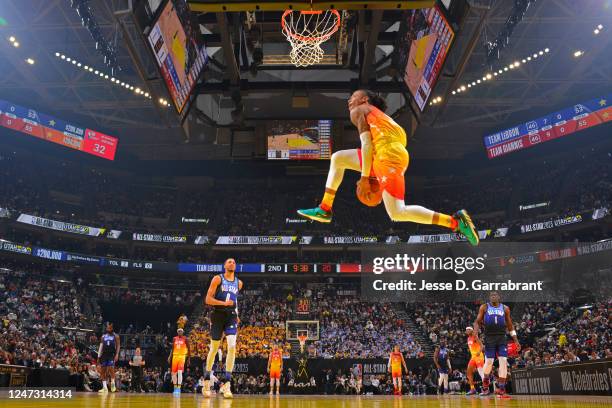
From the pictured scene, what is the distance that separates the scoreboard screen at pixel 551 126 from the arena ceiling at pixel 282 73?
998 mm

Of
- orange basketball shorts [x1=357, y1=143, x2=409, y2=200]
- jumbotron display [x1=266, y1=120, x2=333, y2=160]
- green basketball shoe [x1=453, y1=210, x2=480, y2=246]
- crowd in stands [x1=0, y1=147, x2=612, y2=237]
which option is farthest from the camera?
crowd in stands [x1=0, y1=147, x2=612, y2=237]

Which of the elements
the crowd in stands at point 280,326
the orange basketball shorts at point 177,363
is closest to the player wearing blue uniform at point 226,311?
the orange basketball shorts at point 177,363

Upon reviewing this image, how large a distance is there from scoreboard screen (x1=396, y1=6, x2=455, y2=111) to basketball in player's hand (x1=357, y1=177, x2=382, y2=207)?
784 cm

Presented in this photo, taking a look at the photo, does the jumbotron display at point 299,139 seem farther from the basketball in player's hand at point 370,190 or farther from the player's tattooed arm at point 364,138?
the basketball in player's hand at point 370,190

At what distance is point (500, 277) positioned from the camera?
35.4m

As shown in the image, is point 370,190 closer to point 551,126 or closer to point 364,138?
point 364,138

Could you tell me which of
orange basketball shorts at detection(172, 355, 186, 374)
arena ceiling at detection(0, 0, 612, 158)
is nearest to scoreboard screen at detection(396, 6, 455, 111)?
arena ceiling at detection(0, 0, 612, 158)

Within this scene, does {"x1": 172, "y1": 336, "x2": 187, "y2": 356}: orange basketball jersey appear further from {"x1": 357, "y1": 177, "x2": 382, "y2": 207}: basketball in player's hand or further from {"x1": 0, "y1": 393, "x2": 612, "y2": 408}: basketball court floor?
{"x1": 357, "y1": 177, "x2": 382, "y2": 207}: basketball in player's hand

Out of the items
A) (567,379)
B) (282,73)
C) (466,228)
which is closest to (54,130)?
(282,73)

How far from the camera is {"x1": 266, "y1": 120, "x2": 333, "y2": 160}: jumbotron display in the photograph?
19.3m

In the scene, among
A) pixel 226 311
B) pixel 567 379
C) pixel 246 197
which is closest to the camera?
pixel 226 311

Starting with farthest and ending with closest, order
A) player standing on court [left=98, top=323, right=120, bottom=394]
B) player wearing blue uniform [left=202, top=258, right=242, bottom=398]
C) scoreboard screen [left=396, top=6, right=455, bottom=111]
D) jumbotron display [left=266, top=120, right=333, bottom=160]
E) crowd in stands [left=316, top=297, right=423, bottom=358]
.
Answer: crowd in stands [left=316, top=297, right=423, bottom=358] → jumbotron display [left=266, top=120, right=333, bottom=160] → player standing on court [left=98, top=323, right=120, bottom=394] → scoreboard screen [left=396, top=6, right=455, bottom=111] → player wearing blue uniform [left=202, top=258, right=242, bottom=398]

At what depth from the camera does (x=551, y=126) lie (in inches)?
1267

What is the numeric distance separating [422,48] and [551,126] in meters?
21.3
